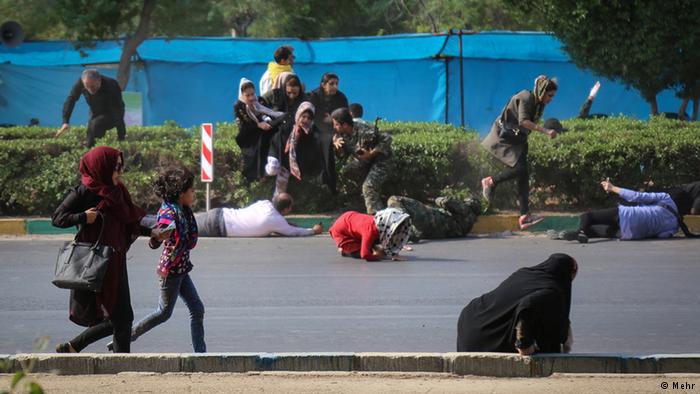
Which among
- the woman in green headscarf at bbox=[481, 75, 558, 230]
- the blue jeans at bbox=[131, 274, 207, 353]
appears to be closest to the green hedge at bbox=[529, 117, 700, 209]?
the woman in green headscarf at bbox=[481, 75, 558, 230]

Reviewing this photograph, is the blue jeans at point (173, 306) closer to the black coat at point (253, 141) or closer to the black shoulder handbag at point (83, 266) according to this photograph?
the black shoulder handbag at point (83, 266)

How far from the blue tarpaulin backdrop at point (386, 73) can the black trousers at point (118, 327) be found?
64.0 ft

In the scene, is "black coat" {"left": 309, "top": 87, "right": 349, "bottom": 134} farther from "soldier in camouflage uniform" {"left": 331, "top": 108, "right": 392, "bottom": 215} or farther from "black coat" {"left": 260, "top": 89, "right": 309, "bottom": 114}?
"soldier in camouflage uniform" {"left": 331, "top": 108, "right": 392, "bottom": 215}

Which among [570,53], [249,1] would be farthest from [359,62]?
[249,1]

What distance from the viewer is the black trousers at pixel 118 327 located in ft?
23.0

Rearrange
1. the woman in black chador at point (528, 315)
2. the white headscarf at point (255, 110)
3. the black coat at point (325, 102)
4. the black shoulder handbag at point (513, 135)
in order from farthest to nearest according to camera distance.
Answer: the black coat at point (325, 102) < the white headscarf at point (255, 110) < the black shoulder handbag at point (513, 135) < the woman in black chador at point (528, 315)

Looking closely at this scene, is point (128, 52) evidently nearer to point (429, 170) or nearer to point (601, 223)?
point (429, 170)

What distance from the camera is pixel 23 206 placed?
15203mm

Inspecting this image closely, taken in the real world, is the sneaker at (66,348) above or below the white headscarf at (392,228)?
below

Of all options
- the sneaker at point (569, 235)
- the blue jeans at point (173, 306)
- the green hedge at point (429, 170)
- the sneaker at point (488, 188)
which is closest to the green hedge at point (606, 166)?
the green hedge at point (429, 170)

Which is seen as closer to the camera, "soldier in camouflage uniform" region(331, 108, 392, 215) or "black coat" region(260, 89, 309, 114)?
"soldier in camouflage uniform" region(331, 108, 392, 215)

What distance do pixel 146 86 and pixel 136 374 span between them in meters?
22.6

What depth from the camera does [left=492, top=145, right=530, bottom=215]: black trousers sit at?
14.3m

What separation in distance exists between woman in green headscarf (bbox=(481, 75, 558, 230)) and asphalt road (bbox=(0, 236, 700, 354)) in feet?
2.33
